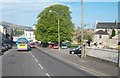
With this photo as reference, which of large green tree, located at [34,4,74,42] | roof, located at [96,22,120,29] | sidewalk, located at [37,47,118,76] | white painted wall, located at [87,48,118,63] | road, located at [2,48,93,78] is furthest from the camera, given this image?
roof, located at [96,22,120,29]

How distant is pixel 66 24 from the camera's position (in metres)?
92.9

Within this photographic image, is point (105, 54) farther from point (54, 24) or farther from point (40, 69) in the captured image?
point (54, 24)

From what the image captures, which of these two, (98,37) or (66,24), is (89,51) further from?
(98,37)

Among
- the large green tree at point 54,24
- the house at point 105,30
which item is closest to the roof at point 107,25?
the house at point 105,30

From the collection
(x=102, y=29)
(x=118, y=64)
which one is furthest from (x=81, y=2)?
(x=102, y=29)

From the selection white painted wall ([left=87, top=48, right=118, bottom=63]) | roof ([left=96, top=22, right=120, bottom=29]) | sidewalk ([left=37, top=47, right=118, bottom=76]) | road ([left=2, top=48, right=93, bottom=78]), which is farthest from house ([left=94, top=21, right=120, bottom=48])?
road ([left=2, top=48, right=93, bottom=78])

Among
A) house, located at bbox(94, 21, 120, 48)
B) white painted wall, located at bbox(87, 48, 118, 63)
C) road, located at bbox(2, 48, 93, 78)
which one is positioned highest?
house, located at bbox(94, 21, 120, 48)

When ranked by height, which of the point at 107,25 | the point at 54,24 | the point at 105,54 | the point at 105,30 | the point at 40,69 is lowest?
the point at 40,69

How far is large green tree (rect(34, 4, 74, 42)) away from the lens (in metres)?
92.4

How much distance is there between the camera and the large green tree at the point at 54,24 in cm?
9245

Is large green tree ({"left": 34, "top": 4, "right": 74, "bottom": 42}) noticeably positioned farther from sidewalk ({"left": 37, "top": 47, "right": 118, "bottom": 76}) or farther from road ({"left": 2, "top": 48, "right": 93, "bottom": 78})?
road ({"left": 2, "top": 48, "right": 93, "bottom": 78})

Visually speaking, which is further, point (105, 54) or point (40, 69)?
point (105, 54)

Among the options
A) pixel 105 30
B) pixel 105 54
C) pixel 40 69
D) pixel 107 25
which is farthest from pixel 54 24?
pixel 107 25

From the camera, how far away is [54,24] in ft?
307
